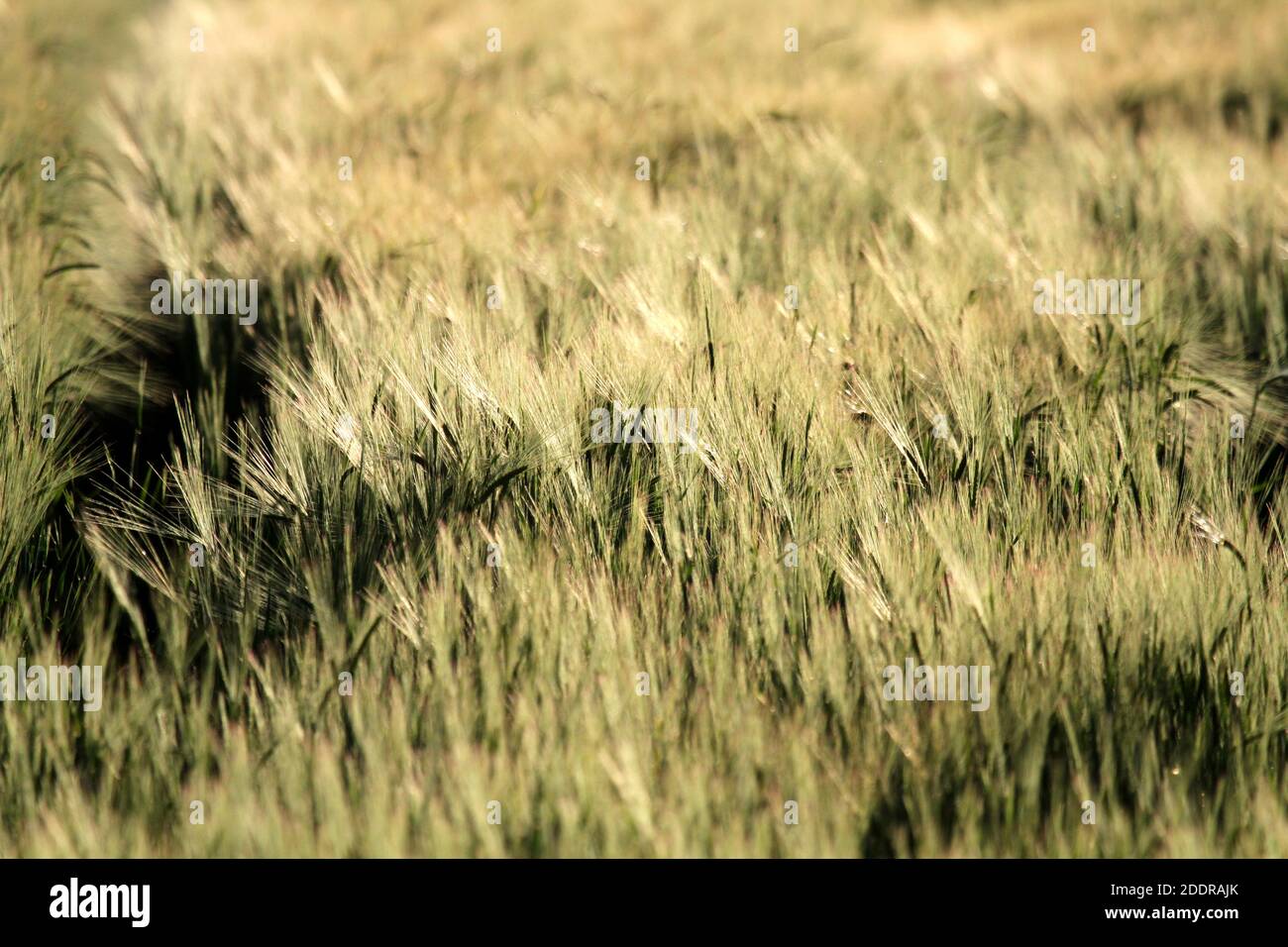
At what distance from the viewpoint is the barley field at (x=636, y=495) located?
1.47 m

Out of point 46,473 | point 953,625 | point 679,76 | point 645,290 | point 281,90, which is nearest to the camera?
point 953,625

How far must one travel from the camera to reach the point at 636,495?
1938mm

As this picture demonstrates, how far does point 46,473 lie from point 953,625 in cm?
163

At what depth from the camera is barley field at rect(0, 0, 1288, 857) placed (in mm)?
1468

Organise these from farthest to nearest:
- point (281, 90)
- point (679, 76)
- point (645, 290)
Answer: point (679, 76)
point (281, 90)
point (645, 290)

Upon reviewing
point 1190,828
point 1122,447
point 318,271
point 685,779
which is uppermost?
point 318,271

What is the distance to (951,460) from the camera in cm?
218
